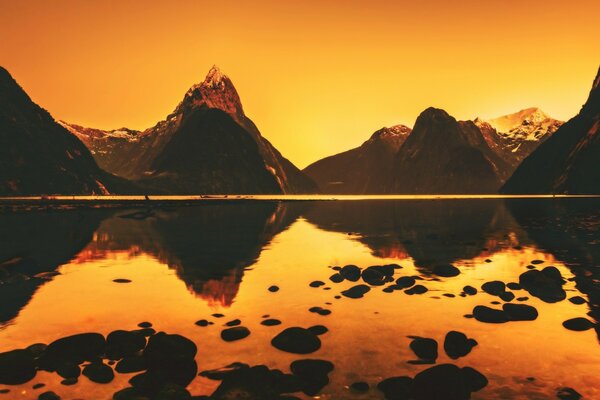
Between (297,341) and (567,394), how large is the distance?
25.5 ft

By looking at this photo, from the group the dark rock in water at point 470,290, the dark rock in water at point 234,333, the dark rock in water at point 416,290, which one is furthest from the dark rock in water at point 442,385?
the dark rock in water at point 470,290

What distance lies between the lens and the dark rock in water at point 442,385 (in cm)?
1141

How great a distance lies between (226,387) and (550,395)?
8.21 m

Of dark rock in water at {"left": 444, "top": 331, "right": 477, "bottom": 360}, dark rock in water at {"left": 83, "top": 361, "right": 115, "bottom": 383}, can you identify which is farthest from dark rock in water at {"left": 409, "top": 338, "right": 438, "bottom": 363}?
dark rock in water at {"left": 83, "top": 361, "right": 115, "bottom": 383}

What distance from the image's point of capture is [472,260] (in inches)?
1405

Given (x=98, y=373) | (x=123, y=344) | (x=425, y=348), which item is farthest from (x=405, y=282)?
(x=98, y=373)

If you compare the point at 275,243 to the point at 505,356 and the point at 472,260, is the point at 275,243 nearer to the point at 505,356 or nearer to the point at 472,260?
the point at 472,260

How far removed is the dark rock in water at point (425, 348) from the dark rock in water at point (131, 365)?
27.4 feet

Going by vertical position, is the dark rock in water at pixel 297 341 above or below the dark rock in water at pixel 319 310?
above

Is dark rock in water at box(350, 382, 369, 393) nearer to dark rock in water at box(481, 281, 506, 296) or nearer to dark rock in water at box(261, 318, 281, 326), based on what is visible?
dark rock in water at box(261, 318, 281, 326)

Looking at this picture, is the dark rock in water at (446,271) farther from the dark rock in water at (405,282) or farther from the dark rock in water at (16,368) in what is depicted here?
the dark rock in water at (16,368)

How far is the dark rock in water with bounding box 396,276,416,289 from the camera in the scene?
25.6 m

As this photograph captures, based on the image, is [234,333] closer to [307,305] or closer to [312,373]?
[312,373]

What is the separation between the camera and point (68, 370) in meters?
13.1
